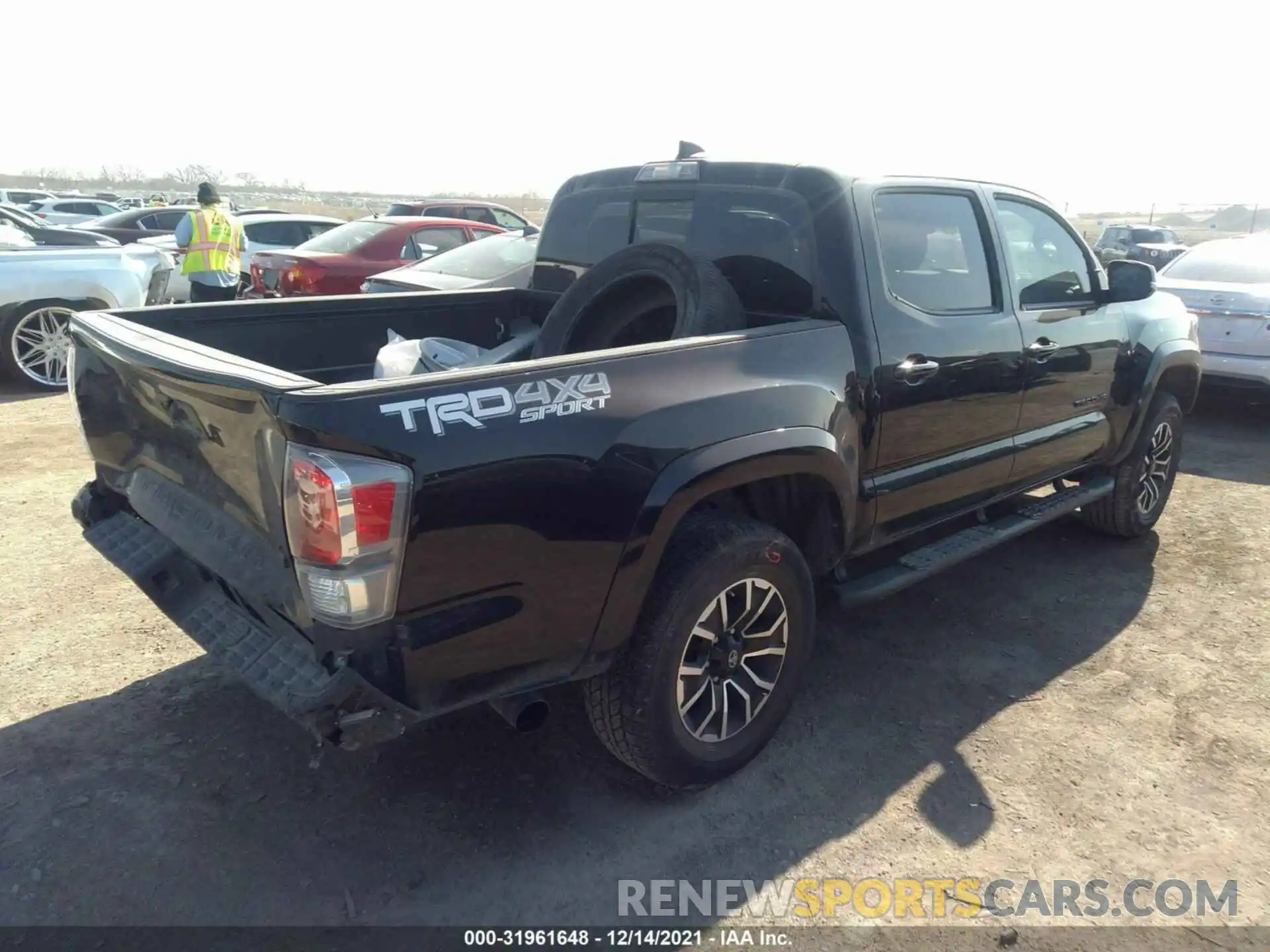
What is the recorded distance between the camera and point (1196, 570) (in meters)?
5.05

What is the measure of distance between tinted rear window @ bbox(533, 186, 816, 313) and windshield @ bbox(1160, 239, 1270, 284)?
6.85 meters

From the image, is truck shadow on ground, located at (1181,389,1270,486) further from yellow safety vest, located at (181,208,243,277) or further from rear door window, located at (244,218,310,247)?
rear door window, located at (244,218,310,247)

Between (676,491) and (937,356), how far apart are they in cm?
147

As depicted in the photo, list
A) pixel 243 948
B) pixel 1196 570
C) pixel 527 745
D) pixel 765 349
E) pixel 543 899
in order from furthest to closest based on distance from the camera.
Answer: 1. pixel 1196 570
2. pixel 527 745
3. pixel 765 349
4. pixel 543 899
5. pixel 243 948

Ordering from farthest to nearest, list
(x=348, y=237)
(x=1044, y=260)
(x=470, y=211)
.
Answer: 1. (x=470, y=211)
2. (x=348, y=237)
3. (x=1044, y=260)

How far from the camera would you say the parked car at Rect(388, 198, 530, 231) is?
15531 mm

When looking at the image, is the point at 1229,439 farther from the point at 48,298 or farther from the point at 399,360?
the point at 48,298

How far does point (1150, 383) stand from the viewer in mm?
4902

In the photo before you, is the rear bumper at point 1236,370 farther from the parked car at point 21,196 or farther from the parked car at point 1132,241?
the parked car at point 21,196

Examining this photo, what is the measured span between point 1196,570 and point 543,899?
4148 mm

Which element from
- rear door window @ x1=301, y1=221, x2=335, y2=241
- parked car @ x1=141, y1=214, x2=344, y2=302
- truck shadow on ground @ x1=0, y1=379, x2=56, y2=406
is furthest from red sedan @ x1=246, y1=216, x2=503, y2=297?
rear door window @ x1=301, y1=221, x2=335, y2=241

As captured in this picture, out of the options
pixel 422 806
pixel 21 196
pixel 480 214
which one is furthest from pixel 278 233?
pixel 21 196

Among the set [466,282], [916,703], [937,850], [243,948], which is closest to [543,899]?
[243,948]

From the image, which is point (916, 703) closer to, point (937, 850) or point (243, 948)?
point (937, 850)
